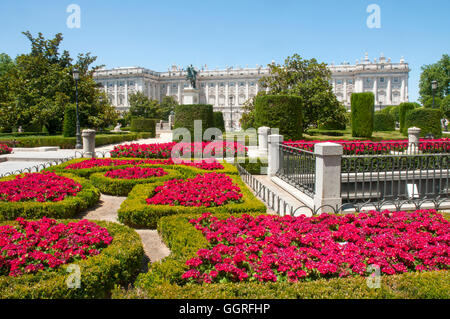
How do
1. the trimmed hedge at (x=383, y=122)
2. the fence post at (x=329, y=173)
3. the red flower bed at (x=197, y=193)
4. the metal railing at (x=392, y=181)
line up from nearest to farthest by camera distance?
the red flower bed at (x=197, y=193) < the fence post at (x=329, y=173) < the metal railing at (x=392, y=181) < the trimmed hedge at (x=383, y=122)

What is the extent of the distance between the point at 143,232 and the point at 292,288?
3.28 m

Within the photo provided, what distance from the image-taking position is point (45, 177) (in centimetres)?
748

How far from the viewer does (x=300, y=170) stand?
29.1 feet

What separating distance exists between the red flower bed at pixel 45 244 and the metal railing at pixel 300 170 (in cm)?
473

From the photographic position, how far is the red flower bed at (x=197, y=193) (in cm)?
608

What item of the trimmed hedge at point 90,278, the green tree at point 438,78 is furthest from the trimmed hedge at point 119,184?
the green tree at point 438,78

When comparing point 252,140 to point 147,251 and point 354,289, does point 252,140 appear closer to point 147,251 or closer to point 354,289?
point 147,251

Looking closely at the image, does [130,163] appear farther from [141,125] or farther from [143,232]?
[141,125]

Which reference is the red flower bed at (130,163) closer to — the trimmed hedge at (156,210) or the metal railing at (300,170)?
the metal railing at (300,170)

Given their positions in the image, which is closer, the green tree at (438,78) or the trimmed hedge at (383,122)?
the trimmed hedge at (383,122)

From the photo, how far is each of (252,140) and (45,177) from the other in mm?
14907

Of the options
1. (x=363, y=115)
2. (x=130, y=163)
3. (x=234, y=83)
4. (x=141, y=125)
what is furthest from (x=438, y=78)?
(x=130, y=163)

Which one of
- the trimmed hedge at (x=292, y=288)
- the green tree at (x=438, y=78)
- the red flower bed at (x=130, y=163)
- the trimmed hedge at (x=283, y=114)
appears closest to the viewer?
the trimmed hedge at (x=292, y=288)
